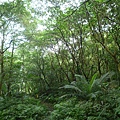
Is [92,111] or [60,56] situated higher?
[60,56]

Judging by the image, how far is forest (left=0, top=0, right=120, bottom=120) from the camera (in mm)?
6043

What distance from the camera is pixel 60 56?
15180 millimetres

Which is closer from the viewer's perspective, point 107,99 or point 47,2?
point 107,99

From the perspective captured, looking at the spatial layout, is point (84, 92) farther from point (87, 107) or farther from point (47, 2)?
point (47, 2)

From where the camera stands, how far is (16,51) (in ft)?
54.5

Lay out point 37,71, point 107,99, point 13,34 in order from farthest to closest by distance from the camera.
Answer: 1. point 37,71
2. point 13,34
3. point 107,99

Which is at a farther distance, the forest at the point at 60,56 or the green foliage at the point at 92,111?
the forest at the point at 60,56

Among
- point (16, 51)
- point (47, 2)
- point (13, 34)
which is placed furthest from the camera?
point (16, 51)

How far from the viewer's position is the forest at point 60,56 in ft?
19.8

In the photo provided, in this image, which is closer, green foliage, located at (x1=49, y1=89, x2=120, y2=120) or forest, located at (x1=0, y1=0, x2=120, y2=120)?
green foliage, located at (x1=49, y1=89, x2=120, y2=120)

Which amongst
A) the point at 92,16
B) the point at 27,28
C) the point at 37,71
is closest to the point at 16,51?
the point at 37,71

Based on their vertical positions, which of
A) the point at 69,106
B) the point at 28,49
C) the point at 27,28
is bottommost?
the point at 69,106

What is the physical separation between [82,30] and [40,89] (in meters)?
7.06

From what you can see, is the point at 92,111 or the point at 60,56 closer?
the point at 92,111
